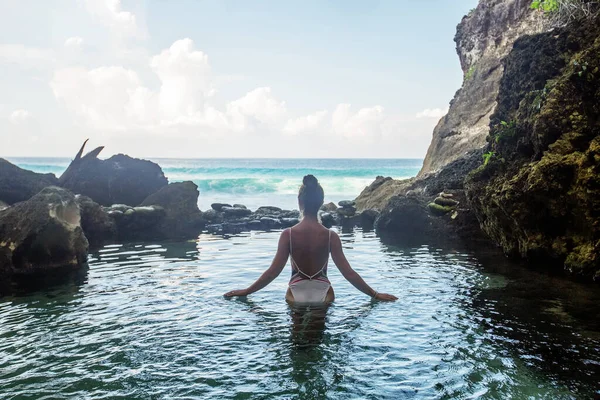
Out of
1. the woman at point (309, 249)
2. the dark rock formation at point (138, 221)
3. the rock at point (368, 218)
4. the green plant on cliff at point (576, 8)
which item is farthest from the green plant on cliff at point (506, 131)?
the dark rock formation at point (138, 221)

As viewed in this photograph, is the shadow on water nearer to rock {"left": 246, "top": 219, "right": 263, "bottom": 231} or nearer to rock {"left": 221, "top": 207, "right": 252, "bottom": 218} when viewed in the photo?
rock {"left": 246, "top": 219, "right": 263, "bottom": 231}

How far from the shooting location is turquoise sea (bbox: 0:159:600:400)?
18.0 ft

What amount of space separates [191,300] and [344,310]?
2988 mm

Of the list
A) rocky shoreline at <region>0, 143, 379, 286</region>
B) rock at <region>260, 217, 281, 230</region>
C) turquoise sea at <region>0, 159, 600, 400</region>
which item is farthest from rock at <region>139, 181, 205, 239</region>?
turquoise sea at <region>0, 159, 600, 400</region>

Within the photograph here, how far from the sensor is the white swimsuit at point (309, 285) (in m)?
8.40

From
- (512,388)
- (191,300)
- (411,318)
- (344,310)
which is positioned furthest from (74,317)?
(512,388)

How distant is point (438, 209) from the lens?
1984 cm

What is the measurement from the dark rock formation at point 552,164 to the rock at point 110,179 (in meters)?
19.9

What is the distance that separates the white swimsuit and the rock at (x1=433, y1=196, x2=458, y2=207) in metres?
12.6

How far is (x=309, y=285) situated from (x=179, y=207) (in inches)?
702

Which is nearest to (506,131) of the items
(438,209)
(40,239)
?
(438,209)

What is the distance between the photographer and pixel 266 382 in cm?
560

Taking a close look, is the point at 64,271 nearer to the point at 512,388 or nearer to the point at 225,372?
the point at 225,372

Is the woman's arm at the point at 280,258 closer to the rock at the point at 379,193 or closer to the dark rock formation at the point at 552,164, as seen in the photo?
the dark rock formation at the point at 552,164
